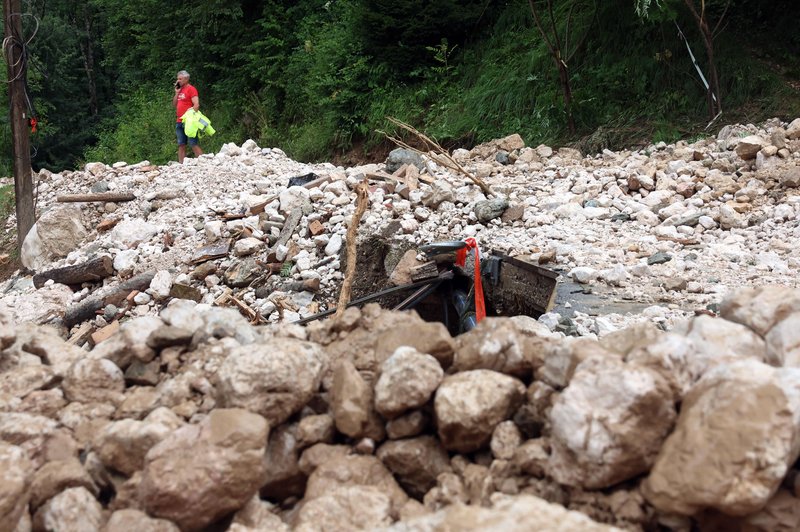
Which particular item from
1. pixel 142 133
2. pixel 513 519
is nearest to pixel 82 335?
pixel 513 519

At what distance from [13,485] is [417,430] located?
113cm

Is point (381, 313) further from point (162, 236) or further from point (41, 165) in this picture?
point (41, 165)

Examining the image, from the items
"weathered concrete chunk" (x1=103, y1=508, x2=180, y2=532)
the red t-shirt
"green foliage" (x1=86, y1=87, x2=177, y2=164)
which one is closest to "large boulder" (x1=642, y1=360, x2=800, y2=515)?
"weathered concrete chunk" (x1=103, y1=508, x2=180, y2=532)

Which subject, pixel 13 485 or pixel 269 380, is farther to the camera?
pixel 269 380

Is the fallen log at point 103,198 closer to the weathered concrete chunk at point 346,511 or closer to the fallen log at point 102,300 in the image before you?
the fallen log at point 102,300

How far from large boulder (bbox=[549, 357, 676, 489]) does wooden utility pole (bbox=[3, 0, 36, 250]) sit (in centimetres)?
961

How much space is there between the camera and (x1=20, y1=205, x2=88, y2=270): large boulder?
9.99 metres

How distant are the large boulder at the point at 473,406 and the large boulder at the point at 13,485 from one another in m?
1.16

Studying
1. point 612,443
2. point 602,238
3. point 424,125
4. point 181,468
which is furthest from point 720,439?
point 424,125

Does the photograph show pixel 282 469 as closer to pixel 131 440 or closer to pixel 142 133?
pixel 131 440

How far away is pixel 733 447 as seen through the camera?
1792mm

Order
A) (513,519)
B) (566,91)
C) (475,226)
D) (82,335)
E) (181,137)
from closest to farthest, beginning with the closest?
(513,519), (475,226), (82,335), (566,91), (181,137)

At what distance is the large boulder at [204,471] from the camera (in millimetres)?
2047

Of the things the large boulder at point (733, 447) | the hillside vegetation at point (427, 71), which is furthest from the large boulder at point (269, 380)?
the hillside vegetation at point (427, 71)
